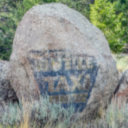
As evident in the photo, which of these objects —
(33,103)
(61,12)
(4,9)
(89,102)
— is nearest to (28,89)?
(33,103)

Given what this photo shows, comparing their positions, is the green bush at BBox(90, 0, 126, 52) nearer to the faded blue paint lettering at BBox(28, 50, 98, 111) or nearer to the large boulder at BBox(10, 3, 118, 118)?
the large boulder at BBox(10, 3, 118, 118)

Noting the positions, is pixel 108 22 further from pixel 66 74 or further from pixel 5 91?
pixel 66 74

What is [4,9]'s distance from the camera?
622 inches

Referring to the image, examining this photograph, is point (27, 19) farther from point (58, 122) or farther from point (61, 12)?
point (58, 122)

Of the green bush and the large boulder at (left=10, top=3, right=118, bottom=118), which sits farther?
the green bush

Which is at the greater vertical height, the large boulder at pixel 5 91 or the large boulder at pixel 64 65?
the large boulder at pixel 64 65

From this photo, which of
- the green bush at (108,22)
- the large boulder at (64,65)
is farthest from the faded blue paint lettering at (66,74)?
the green bush at (108,22)

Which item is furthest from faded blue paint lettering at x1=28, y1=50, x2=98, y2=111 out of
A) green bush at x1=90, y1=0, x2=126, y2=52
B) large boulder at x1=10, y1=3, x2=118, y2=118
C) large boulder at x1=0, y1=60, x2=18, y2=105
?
green bush at x1=90, y1=0, x2=126, y2=52

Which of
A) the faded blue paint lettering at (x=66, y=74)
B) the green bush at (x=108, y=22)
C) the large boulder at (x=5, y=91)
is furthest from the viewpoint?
the green bush at (x=108, y=22)

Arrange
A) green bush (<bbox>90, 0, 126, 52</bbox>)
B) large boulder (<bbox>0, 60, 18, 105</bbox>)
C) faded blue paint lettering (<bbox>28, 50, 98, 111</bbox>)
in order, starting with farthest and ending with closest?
green bush (<bbox>90, 0, 126, 52</bbox>) → large boulder (<bbox>0, 60, 18, 105</bbox>) → faded blue paint lettering (<bbox>28, 50, 98, 111</bbox>)

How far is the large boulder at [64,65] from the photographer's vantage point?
560 centimetres

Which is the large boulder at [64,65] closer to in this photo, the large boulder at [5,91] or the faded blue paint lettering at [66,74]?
the faded blue paint lettering at [66,74]

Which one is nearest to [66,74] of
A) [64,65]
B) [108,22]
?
[64,65]

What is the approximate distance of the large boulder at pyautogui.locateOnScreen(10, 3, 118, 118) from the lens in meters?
5.60
